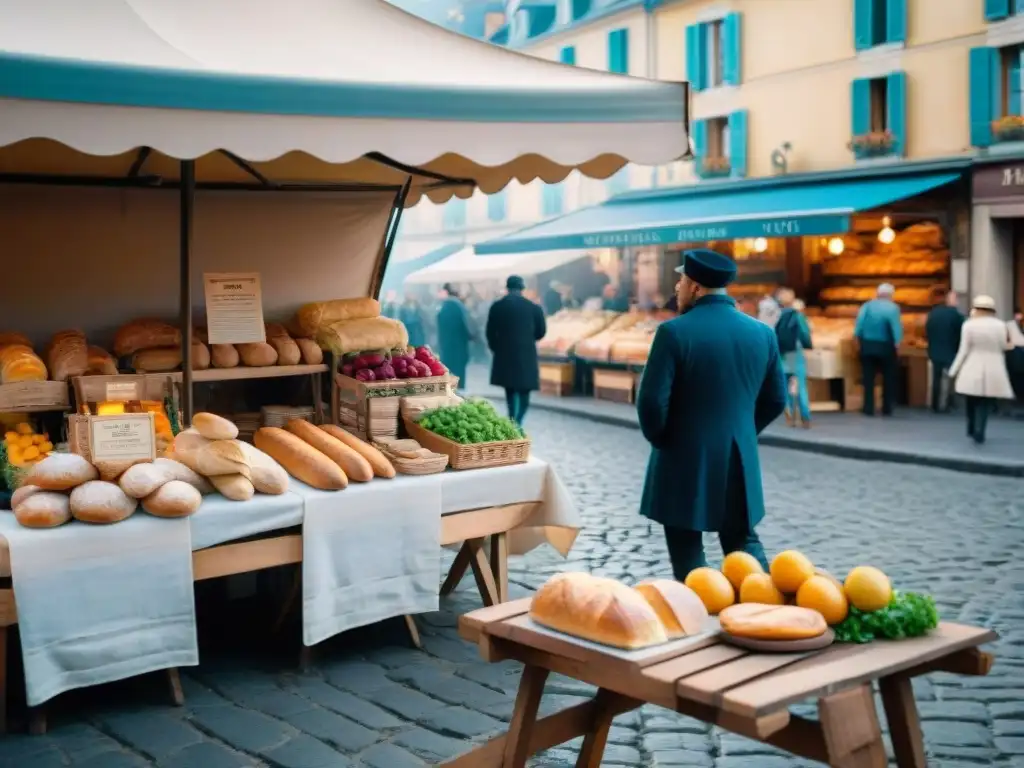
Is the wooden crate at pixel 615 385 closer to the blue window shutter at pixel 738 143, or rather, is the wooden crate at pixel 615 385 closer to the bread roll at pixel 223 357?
the blue window shutter at pixel 738 143

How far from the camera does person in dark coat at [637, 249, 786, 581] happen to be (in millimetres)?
5309

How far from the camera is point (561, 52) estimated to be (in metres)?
29.1

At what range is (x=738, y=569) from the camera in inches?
142

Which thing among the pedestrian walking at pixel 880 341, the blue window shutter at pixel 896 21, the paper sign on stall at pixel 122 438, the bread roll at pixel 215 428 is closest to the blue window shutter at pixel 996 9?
the blue window shutter at pixel 896 21

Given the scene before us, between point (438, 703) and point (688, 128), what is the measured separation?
307 centimetres

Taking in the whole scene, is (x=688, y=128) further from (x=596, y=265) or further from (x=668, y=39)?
(x=596, y=265)

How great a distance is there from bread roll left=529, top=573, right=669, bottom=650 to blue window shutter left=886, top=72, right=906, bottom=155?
17.0 metres

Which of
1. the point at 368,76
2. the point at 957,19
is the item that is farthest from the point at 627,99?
the point at 957,19

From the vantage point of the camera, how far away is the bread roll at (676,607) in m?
3.28

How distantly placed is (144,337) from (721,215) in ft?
45.2

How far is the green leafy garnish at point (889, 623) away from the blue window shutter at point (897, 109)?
16.8 m

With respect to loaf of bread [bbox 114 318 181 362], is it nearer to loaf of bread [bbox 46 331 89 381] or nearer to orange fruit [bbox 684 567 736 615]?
loaf of bread [bbox 46 331 89 381]

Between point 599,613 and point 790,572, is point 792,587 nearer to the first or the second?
point 790,572

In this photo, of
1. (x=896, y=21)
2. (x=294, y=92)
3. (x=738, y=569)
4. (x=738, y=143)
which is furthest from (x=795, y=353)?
(x=738, y=569)
